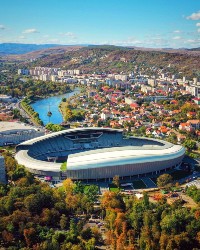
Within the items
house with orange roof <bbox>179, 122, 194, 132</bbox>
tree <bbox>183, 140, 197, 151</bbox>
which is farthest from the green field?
house with orange roof <bbox>179, 122, 194, 132</bbox>

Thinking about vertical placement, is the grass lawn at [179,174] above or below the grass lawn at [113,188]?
above

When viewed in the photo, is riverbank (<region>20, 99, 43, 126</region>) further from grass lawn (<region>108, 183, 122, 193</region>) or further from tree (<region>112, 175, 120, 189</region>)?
tree (<region>112, 175, 120, 189</region>)

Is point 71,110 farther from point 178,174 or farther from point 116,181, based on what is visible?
point 116,181

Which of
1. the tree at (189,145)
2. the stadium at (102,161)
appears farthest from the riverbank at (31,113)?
the tree at (189,145)

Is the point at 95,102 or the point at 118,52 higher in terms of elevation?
the point at 118,52

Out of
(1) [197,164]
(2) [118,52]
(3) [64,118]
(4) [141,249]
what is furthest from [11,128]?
(2) [118,52]

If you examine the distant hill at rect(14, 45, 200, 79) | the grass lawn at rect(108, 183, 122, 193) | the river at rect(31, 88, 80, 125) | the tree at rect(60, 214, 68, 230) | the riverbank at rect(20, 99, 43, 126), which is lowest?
the river at rect(31, 88, 80, 125)

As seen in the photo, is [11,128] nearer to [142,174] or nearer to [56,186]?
[56,186]

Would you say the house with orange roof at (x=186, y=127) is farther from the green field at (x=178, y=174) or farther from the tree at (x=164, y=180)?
the tree at (x=164, y=180)
